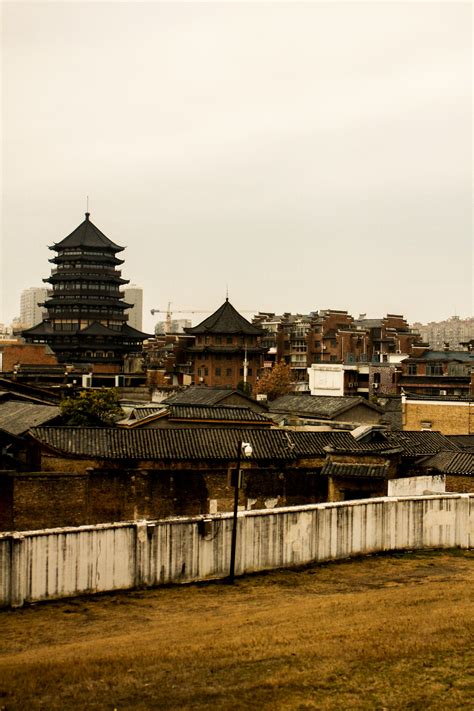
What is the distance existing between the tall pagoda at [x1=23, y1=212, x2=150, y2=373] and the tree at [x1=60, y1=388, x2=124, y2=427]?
43.7 m

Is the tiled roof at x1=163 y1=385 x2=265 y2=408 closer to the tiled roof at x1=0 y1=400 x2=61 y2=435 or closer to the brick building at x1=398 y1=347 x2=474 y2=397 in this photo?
the tiled roof at x1=0 y1=400 x2=61 y2=435

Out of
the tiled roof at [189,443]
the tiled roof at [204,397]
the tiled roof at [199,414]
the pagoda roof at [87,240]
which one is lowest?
the tiled roof at [189,443]

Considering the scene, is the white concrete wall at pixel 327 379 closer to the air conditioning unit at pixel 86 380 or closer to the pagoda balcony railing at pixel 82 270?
the air conditioning unit at pixel 86 380

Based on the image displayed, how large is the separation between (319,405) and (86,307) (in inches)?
1816

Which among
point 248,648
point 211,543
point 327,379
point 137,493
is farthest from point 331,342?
point 248,648

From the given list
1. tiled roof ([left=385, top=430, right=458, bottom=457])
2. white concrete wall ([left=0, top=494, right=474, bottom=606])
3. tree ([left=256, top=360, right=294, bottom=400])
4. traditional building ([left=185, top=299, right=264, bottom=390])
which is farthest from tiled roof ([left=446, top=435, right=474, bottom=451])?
traditional building ([left=185, top=299, right=264, bottom=390])

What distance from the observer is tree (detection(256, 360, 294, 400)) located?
91.8 meters

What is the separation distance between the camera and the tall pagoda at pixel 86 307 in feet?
317

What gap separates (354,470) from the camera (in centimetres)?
3503

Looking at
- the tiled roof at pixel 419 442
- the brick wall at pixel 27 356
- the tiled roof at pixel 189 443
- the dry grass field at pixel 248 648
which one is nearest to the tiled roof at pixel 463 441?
the tiled roof at pixel 419 442

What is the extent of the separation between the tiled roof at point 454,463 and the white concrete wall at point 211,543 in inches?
160

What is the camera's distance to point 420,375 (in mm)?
87500

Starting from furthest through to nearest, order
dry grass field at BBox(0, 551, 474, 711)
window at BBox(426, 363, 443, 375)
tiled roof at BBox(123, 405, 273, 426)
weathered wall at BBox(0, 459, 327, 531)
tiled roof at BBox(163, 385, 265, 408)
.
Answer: window at BBox(426, 363, 443, 375) → tiled roof at BBox(163, 385, 265, 408) → tiled roof at BBox(123, 405, 273, 426) → weathered wall at BBox(0, 459, 327, 531) → dry grass field at BBox(0, 551, 474, 711)

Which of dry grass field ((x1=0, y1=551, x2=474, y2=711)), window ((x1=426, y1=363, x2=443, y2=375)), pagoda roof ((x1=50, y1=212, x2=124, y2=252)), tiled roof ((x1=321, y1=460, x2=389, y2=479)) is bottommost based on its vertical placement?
dry grass field ((x1=0, y1=551, x2=474, y2=711))
